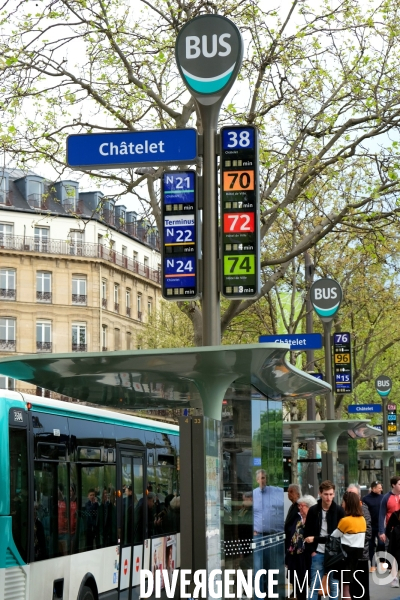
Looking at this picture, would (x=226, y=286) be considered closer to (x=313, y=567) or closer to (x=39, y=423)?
(x=39, y=423)

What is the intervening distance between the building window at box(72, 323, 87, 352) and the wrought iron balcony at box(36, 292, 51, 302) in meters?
2.42

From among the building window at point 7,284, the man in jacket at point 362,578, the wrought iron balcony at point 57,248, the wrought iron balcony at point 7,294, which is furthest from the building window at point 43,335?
the man in jacket at point 362,578

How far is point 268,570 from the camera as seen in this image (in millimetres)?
10805

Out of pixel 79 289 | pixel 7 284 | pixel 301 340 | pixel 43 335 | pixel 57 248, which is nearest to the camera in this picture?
pixel 301 340

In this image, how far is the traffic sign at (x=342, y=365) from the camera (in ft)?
85.2

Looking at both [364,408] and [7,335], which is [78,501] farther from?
[7,335]

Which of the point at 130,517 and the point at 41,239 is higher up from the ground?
the point at 41,239

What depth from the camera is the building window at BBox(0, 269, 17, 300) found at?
2778 inches

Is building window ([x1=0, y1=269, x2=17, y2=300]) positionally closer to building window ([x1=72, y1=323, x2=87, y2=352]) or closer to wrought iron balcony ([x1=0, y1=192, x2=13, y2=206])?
building window ([x1=72, y1=323, x2=87, y2=352])

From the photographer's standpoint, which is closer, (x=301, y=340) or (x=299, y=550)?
(x=299, y=550)

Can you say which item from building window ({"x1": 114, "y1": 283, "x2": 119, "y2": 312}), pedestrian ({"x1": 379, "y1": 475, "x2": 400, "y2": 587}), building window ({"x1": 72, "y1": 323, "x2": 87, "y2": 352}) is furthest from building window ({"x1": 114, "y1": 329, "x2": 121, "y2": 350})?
pedestrian ({"x1": 379, "y1": 475, "x2": 400, "y2": 587})

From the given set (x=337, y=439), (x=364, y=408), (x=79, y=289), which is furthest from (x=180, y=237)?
(x=79, y=289)

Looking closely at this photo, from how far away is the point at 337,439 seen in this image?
794 inches

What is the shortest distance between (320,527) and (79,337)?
60.5 m
